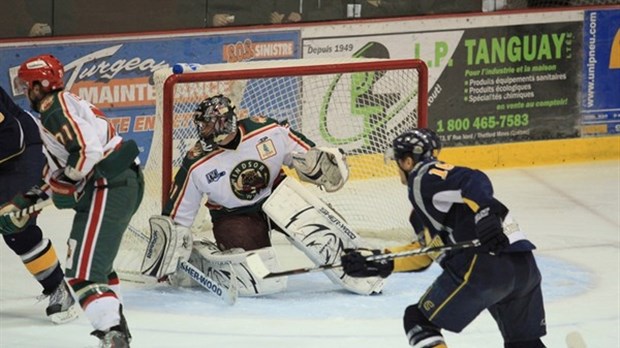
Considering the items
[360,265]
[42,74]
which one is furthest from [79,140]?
[360,265]

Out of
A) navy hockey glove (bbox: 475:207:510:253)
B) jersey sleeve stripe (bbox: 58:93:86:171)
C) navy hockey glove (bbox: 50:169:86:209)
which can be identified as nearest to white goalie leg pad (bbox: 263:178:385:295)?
navy hockey glove (bbox: 50:169:86:209)

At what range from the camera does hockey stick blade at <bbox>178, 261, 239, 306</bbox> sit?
6.89 metres

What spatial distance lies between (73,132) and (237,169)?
132cm

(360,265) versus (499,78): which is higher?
(499,78)

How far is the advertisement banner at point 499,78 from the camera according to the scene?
30.6 feet

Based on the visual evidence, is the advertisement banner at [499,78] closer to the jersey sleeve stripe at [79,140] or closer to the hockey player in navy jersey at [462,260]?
the jersey sleeve stripe at [79,140]

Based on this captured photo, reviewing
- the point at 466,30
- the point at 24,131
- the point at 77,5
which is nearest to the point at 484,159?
the point at 466,30

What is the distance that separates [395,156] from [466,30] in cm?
417

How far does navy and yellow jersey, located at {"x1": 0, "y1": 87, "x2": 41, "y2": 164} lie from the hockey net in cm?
94

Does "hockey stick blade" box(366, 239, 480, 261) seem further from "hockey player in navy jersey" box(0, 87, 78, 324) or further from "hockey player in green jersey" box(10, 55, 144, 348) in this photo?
"hockey player in navy jersey" box(0, 87, 78, 324)

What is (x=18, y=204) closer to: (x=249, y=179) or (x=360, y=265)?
(x=249, y=179)

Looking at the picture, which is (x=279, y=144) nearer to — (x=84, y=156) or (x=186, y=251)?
(x=186, y=251)

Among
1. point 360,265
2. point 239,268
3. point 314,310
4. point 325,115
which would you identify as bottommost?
point 314,310

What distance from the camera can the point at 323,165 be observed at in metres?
7.05
